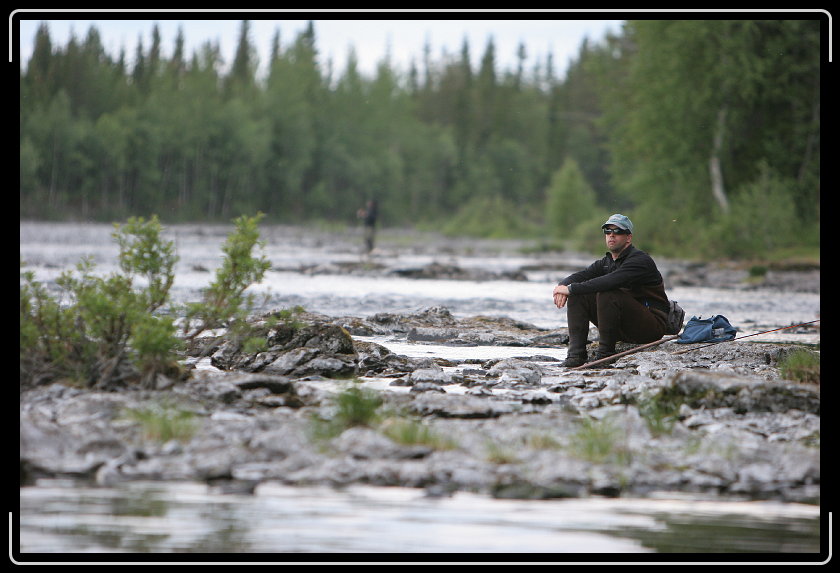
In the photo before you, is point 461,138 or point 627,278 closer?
point 627,278

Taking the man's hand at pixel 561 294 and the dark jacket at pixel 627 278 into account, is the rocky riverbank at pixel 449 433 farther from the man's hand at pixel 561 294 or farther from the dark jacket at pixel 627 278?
the dark jacket at pixel 627 278

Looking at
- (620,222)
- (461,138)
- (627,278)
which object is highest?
(461,138)

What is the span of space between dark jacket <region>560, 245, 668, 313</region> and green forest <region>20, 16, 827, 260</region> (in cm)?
1356

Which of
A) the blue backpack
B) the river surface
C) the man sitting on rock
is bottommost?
the river surface

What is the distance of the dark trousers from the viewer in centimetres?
Answer: 1041

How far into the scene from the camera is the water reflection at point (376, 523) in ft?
16.2

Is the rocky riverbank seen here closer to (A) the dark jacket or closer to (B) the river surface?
(B) the river surface

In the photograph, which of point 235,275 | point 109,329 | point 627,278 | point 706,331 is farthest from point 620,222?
point 109,329

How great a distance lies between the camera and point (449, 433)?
22.4 feet

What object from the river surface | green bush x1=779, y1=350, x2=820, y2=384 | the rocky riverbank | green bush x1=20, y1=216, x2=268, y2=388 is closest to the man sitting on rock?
the rocky riverbank

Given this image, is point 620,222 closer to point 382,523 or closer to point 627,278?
point 627,278

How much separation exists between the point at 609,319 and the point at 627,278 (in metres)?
0.43
